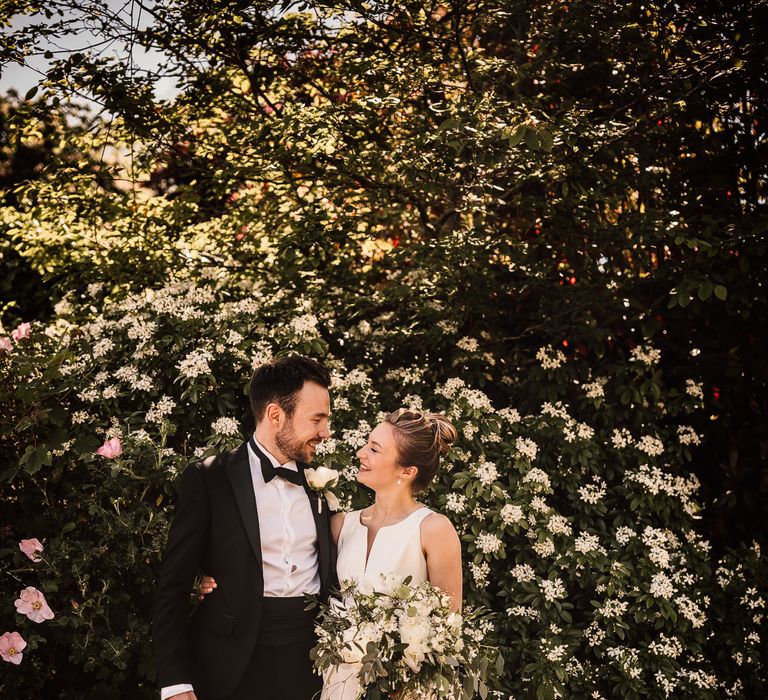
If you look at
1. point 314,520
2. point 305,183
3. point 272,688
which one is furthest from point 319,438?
point 305,183

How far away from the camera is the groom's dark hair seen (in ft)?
9.16

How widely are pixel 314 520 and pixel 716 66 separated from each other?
3701 millimetres

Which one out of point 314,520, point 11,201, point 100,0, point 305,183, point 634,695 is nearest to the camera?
point 314,520

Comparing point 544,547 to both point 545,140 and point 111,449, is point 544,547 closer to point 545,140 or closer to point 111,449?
point 545,140

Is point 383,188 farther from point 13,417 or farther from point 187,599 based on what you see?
point 187,599

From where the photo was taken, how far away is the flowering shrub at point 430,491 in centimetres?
350

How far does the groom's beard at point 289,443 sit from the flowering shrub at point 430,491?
967mm

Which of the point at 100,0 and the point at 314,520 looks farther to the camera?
the point at 100,0

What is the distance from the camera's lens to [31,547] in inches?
130

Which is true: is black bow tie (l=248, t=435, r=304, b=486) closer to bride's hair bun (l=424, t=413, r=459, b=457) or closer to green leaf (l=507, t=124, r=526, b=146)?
bride's hair bun (l=424, t=413, r=459, b=457)

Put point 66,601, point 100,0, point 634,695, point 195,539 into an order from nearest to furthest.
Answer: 1. point 195,539
2. point 66,601
3. point 634,695
4. point 100,0

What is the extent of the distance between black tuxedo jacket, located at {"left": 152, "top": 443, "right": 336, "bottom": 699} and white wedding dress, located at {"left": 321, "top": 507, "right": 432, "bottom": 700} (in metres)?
0.42

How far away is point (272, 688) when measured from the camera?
8.58 ft

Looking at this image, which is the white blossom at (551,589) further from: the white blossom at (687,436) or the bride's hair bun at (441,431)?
the white blossom at (687,436)
